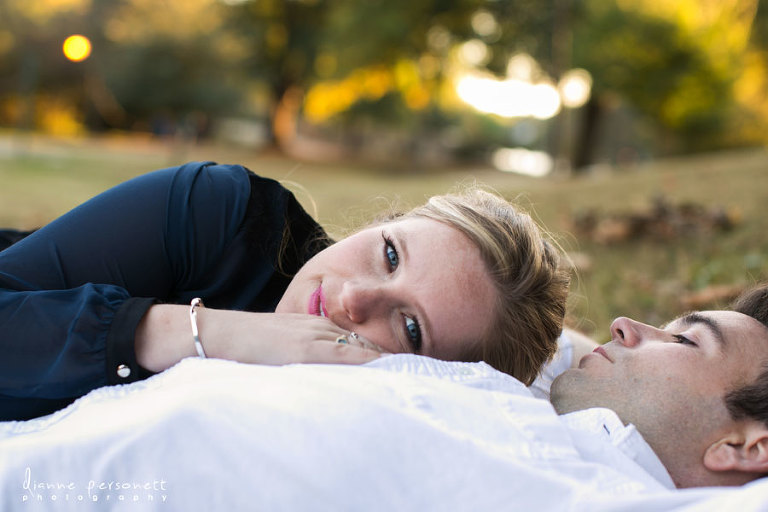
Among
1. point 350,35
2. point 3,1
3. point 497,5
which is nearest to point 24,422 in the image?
point 350,35

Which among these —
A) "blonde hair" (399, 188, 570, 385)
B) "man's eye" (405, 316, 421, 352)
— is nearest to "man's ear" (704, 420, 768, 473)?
"blonde hair" (399, 188, 570, 385)

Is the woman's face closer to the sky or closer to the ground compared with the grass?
closer to the sky

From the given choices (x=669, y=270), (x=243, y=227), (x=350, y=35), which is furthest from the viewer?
(x=350, y=35)

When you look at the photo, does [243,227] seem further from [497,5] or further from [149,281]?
[497,5]

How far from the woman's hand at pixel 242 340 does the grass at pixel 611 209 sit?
3.15ft

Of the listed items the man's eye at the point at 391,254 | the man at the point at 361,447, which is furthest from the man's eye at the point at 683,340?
the man's eye at the point at 391,254

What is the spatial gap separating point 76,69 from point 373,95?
14933mm

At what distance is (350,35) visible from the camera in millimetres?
23375

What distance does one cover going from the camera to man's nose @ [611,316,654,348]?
2.00 meters

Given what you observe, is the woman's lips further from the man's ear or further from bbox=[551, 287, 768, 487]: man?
the man's ear

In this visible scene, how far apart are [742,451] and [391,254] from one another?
3.56 feet

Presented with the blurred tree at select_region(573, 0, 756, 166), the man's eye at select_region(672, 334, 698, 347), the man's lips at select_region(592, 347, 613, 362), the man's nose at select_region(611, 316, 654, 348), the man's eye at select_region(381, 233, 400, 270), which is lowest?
the man's lips at select_region(592, 347, 613, 362)

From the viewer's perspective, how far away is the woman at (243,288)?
1718 millimetres

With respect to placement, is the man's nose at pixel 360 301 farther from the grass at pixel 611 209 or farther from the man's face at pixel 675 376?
the grass at pixel 611 209
